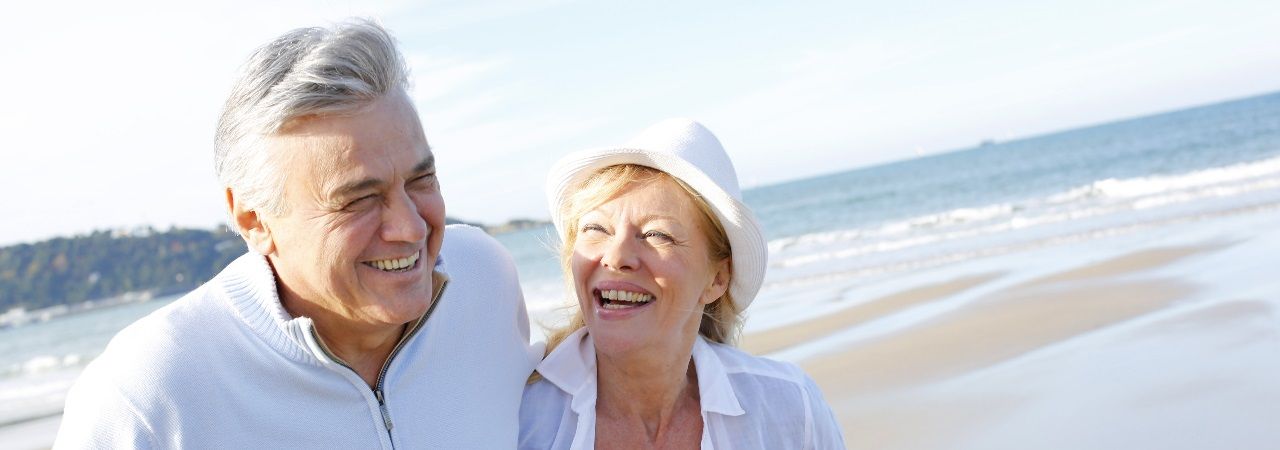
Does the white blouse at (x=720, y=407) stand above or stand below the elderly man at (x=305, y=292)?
below

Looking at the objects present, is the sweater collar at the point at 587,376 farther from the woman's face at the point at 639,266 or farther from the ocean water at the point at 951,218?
the ocean water at the point at 951,218

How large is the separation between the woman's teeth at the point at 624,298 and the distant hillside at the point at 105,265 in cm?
2969

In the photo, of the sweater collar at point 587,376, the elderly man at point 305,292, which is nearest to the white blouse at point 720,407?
the sweater collar at point 587,376

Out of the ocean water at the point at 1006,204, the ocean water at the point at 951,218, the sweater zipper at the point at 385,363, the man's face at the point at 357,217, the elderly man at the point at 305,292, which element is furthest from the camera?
the ocean water at the point at 1006,204

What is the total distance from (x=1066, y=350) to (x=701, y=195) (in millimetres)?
4810

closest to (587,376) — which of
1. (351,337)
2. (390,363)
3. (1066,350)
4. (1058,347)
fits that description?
(390,363)

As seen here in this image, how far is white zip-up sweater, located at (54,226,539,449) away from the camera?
2100 millimetres

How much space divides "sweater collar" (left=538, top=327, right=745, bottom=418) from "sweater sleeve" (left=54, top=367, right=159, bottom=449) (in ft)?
4.45

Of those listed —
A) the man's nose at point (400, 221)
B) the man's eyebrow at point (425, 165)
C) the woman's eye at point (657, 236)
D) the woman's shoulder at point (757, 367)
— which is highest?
the man's eyebrow at point (425, 165)

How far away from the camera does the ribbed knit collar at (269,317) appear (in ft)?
7.63

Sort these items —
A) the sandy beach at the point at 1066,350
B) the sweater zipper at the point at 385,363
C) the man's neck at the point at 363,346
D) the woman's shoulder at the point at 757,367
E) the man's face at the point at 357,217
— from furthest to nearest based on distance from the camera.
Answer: the sandy beach at the point at 1066,350 → the woman's shoulder at the point at 757,367 → the man's neck at the point at 363,346 → the sweater zipper at the point at 385,363 → the man's face at the point at 357,217

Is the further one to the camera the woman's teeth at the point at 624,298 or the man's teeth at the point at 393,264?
the woman's teeth at the point at 624,298

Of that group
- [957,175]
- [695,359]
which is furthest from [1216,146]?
[695,359]

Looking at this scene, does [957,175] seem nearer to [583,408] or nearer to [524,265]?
[524,265]
